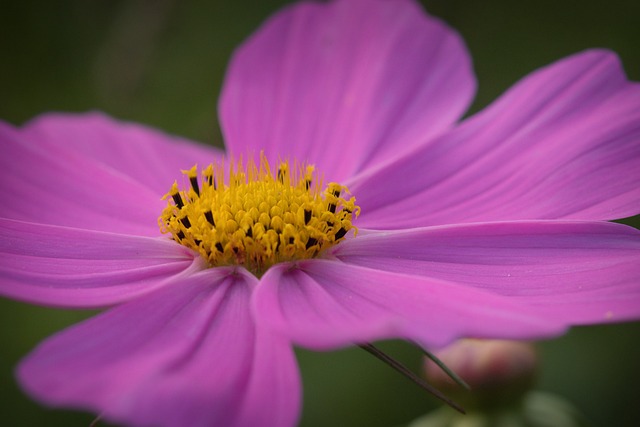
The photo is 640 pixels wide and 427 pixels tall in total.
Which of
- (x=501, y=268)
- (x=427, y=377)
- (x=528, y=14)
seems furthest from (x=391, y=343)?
(x=528, y=14)

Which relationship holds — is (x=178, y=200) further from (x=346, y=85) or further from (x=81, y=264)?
(x=346, y=85)

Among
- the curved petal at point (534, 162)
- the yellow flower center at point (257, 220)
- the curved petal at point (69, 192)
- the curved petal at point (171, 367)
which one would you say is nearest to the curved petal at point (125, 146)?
the curved petal at point (69, 192)

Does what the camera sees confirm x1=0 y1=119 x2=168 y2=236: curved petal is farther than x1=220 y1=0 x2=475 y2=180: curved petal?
No

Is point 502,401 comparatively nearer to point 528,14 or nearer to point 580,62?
point 580,62

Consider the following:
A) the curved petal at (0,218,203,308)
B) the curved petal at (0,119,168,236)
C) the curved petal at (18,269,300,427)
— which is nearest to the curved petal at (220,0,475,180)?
the curved petal at (0,119,168,236)

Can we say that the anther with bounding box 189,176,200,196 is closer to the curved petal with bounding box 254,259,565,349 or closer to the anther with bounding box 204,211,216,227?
the anther with bounding box 204,211,216,227

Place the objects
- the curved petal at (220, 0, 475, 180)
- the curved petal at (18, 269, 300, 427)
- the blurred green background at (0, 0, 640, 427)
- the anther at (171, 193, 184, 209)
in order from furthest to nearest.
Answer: the blurred green background at (0, 0, 640, 427)
the curved petal at (220, 0, 475, 180)
the anther at (171, 193, 184, 209)
the curved petal at (18, 269, 300, 427)
